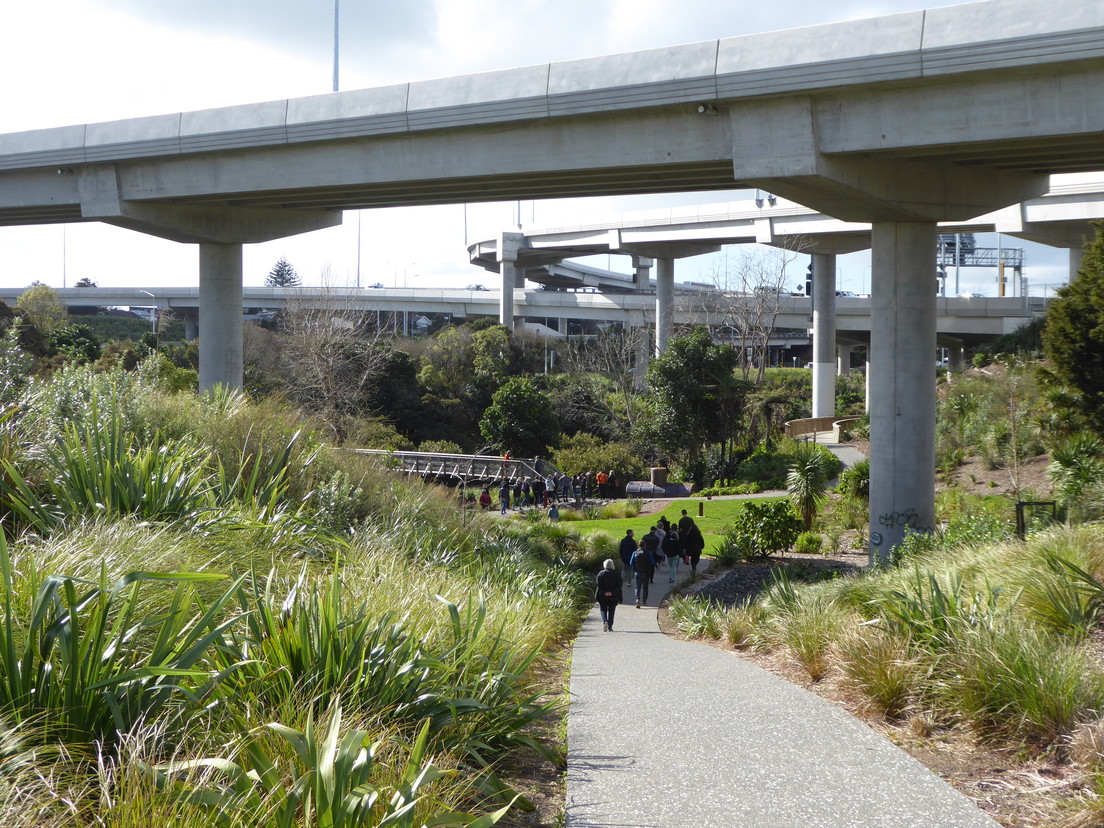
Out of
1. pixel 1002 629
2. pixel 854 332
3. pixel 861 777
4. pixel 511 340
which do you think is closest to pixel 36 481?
pixel 861 777

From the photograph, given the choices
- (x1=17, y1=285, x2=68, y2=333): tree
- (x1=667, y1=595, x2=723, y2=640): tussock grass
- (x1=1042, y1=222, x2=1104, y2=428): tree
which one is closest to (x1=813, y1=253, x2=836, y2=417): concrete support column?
(x1=1042, y1=222, x2=1104, y2=428): tree

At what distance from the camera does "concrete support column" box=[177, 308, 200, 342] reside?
270ft

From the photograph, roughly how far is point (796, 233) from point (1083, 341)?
29.6m

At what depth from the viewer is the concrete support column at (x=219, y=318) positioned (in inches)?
986

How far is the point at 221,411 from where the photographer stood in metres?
13.0

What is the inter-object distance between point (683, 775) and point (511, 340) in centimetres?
5052

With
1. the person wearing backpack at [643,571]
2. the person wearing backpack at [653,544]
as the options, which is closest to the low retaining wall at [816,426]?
the person wearing backpack at [653,544]

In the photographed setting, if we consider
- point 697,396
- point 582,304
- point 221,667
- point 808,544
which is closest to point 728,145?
point 808,544

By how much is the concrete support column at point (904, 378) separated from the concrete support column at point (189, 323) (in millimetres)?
67112

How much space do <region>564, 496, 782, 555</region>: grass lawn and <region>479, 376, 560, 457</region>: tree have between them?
917 centimetres

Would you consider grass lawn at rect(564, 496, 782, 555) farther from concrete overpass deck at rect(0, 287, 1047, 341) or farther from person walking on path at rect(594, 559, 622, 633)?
concrete overpass deck at rect(0, 287, 1047, 341)

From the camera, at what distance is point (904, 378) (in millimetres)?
18250

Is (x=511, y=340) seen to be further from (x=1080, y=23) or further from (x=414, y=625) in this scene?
(x=414, y=625)

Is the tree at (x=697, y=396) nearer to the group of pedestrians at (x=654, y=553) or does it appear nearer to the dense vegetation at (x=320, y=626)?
the group of pedestrians at (x=654, y=553)
